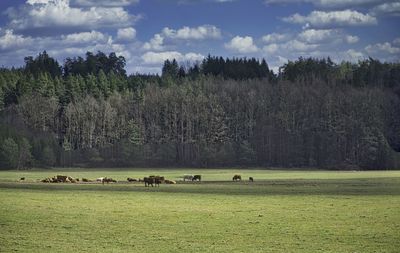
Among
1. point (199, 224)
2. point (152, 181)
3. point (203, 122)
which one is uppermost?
point (203, 122)

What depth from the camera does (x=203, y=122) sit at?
175875 millimetres

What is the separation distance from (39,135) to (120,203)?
395 ft

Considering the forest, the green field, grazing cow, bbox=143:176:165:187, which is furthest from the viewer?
the forest

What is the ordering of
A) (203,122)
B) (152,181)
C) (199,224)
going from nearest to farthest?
1. (199,224)
2. (152,181)
3. (203,122)

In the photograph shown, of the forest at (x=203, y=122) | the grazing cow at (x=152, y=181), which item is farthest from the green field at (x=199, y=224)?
the forest at (x=203, y=122)

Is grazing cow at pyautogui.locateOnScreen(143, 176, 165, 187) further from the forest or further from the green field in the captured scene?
the forest

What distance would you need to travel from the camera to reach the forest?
15550 cm

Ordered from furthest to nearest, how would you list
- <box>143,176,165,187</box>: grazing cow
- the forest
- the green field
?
the forest → <box>143,176,165,187</box>: grazing cow → the green field

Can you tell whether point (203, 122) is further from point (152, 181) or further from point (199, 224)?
point (199, 224)

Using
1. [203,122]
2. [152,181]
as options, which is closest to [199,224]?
[152,181]

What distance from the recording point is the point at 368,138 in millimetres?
156875

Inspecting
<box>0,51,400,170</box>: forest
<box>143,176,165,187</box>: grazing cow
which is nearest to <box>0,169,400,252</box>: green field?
<box>143,176,165,187</box>: grazing cow

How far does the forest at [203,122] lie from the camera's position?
155500 millimetres

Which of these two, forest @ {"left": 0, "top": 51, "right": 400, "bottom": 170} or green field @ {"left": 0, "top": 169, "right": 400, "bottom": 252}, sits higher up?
forest @ {"left": 0, "top": 51, "right": 400, "bottom": 170}
